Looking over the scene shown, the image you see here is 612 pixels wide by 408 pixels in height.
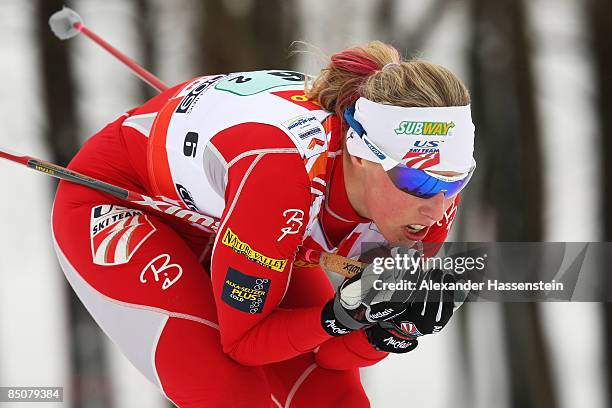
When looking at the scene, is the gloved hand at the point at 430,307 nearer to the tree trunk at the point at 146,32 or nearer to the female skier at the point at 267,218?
the female skier at the point at 267,218

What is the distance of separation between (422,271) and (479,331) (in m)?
6.25

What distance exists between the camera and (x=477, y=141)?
8.96 m

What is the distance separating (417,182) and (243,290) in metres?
0.60

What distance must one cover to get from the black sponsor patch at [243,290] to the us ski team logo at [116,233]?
0.47 m

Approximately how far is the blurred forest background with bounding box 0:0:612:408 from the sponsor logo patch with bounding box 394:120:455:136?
504 cm

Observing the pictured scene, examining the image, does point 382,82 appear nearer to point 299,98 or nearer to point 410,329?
point 299,98

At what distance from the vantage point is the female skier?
3219 mm

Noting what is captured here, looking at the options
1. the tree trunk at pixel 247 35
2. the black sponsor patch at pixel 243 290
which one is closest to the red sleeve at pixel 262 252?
the black sponsor patch at pixel 243 290

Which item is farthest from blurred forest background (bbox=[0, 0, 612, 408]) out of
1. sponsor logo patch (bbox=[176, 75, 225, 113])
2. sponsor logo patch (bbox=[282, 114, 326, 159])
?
sponsor logo patch (bbox=[282, 114, 326, 159])

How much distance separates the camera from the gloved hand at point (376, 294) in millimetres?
3215

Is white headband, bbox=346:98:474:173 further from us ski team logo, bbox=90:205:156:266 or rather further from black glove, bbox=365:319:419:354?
us ski team logo, bbox=90:205:156:266

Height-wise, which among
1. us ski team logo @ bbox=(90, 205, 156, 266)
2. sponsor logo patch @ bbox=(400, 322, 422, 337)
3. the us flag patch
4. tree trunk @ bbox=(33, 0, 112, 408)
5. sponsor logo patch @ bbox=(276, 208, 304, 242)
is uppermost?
tree trunk @ bbox=(33, 0, 112, 408)

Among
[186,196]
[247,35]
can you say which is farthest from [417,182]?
[247,35]

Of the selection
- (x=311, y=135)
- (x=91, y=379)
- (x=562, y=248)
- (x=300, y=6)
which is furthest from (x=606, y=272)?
(x=91, y=379)
